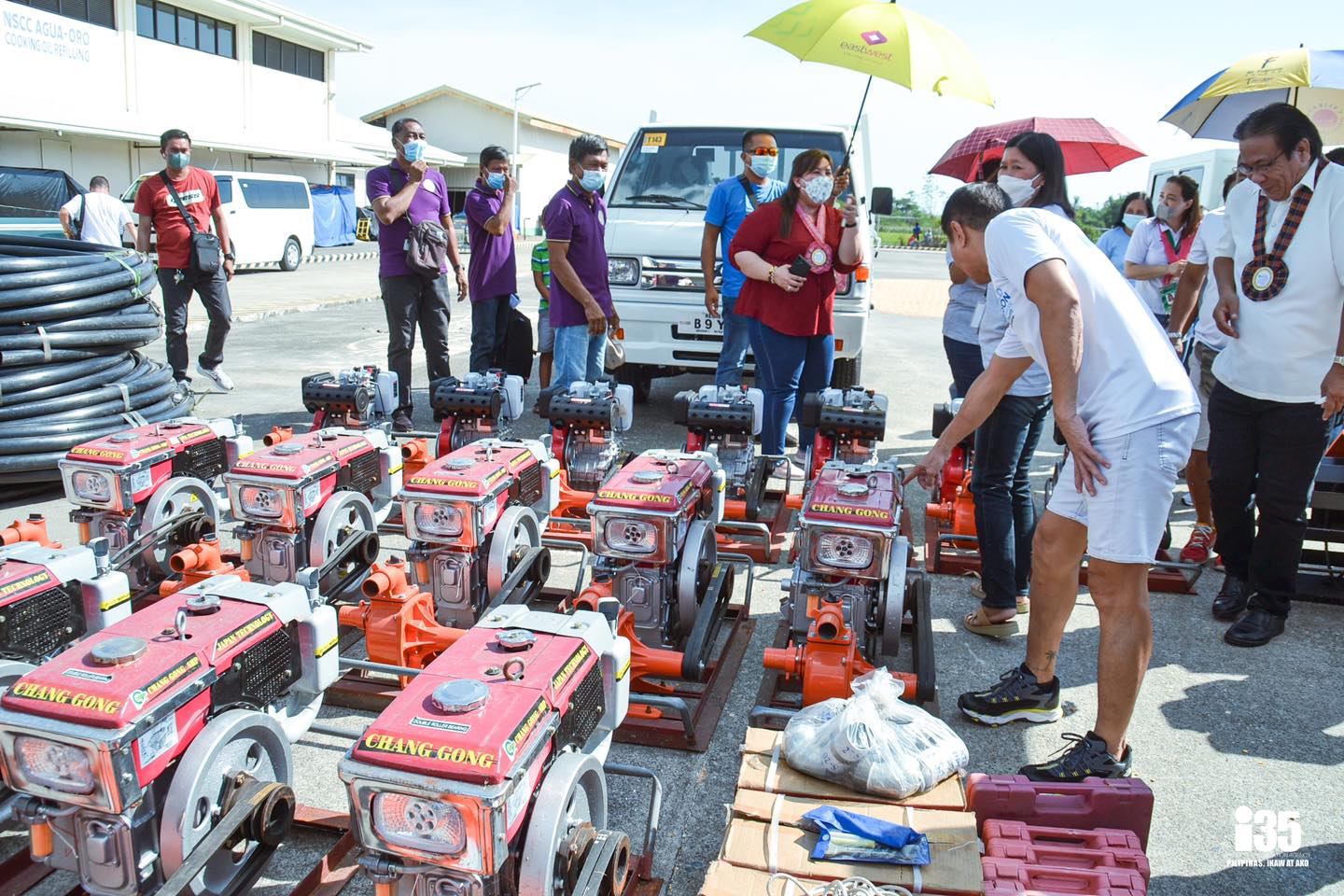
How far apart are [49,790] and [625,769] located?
4.76ft

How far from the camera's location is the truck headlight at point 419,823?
2.22 meters

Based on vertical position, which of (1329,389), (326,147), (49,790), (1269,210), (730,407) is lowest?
(49,790)

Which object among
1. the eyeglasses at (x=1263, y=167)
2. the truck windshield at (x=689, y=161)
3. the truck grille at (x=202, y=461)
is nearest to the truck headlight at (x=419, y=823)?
the truck grille at (x=202, y=461)

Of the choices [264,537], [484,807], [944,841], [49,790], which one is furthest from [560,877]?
[264,537]

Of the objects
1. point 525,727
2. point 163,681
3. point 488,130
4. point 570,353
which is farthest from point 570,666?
point 488,130

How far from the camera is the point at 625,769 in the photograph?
292cm

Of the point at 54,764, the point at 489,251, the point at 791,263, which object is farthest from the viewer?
the point at 489,251

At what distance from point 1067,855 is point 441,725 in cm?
163

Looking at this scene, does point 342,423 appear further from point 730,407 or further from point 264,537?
point 730,407

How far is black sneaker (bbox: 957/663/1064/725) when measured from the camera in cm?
370

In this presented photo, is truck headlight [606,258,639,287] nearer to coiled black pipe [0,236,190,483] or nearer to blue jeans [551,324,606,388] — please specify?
blue jeans [551,324,606,388]

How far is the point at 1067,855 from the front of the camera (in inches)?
102

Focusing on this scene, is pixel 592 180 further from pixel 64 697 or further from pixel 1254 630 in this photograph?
pixel 64 697

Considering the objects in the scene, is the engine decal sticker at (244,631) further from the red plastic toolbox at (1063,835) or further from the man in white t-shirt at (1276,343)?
the man in white t-shirt at (1276,343)
